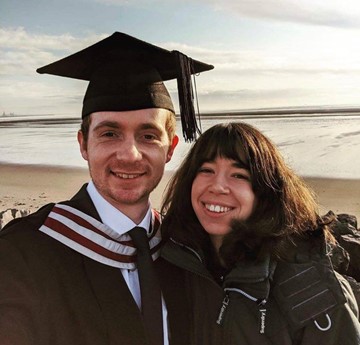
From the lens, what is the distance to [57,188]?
10.7m

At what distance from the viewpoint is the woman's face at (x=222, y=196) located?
90.4 inches

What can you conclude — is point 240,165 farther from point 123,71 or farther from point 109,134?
point 123,71

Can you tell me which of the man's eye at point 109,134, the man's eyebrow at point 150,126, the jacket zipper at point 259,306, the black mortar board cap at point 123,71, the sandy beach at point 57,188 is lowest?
the sandy beach at point 57,188

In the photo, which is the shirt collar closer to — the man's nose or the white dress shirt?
the white dress shirt

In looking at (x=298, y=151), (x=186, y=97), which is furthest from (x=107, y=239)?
(x=298, y=151)

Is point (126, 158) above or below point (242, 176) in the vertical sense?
above

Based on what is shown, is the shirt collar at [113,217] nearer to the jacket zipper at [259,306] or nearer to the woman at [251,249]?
the woman at [251,249]

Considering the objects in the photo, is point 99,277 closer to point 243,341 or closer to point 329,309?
point 243,341

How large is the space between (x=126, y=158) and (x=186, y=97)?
0.88 metres

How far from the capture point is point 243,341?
209cm

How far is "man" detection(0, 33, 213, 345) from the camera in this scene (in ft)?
5.94

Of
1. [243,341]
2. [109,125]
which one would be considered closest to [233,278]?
[243,341]

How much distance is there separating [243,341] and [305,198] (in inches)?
32.2

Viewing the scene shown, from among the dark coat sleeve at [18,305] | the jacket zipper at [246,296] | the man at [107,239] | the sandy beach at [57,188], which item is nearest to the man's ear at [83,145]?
the man at [107,239]
